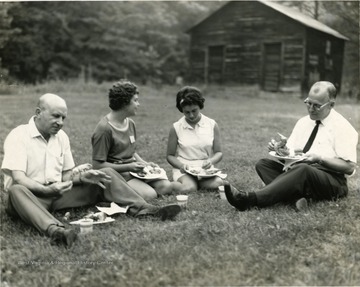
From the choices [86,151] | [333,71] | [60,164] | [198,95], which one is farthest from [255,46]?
[60,164]

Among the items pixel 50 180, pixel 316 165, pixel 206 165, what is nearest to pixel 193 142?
pixel 206 165

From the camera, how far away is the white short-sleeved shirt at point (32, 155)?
4.11 meters

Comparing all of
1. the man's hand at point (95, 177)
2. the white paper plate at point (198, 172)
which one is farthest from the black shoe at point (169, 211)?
the white paper plate at point (198, 172)

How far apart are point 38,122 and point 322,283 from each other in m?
2.77

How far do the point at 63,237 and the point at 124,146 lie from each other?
6.00ft

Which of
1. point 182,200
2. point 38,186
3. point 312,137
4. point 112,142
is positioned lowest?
point 182,200

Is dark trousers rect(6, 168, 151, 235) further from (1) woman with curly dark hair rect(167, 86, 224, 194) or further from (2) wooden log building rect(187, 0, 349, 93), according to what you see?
(2) wooden log building rect(187, 0, 349, 93)

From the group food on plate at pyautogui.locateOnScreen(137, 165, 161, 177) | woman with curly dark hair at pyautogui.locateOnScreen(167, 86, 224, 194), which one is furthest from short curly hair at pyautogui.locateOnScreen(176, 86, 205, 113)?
food on plate at pyautogui.locateOnScreen(137, 165, 161, 177)

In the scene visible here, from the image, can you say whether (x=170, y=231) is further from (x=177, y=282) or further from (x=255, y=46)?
(x=255, y=46)

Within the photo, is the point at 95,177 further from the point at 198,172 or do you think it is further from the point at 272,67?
the point at 272,67

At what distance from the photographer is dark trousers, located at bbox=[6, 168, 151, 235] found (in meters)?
3.92

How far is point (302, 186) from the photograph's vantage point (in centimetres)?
463

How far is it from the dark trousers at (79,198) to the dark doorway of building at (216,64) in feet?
76.3

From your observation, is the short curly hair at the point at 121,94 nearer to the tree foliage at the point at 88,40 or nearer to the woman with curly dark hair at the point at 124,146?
the woman with curly dark hair at the point at 124,146
